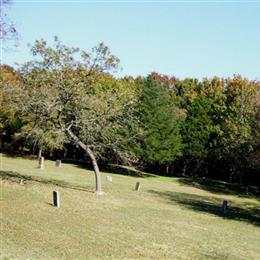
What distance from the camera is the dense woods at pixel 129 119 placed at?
1174 inches

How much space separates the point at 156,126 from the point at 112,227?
36342 millimetres

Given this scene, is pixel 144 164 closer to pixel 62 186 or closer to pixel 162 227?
pixel 62 186

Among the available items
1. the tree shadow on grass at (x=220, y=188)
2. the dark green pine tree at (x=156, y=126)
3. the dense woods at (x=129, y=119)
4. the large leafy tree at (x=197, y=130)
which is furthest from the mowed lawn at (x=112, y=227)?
the large leafy tree at (x=197, y=130)

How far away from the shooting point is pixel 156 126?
56531 millimetres

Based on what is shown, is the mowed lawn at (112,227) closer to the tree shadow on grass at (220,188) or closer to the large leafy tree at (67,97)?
the large leafy tree at (67,97)

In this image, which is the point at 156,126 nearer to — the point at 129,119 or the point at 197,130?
the point at 197,130

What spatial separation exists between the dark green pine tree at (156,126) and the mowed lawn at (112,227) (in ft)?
75.1

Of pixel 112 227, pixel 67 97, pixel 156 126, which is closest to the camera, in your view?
pixel 112 227

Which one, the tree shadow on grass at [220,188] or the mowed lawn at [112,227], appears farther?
the tree shadow on grass at [220,188]

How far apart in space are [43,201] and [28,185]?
5603 mm

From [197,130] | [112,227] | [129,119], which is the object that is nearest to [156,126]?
[197,130]

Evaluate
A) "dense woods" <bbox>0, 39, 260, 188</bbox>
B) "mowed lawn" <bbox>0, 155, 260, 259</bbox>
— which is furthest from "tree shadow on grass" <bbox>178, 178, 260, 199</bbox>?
"mowed lawn" <bbox>0, 155, 260, 259</bbox>

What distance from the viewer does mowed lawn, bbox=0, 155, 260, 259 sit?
16.4m

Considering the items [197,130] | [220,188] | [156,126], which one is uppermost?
[197,130]
